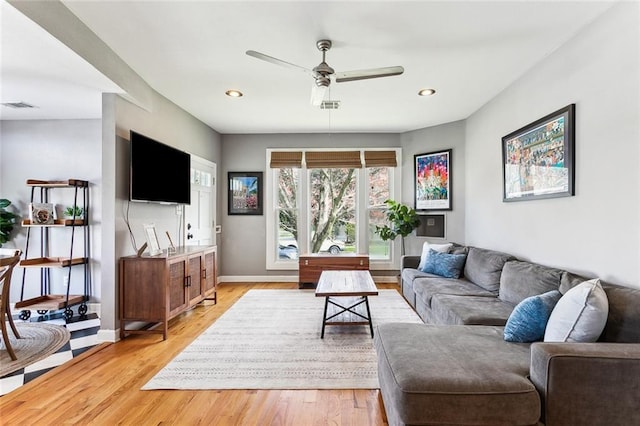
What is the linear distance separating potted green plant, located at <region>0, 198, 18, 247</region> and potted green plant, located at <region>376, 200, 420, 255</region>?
16.5ft

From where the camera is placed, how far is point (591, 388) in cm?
141

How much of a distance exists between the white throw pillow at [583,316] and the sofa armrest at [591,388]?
23cm

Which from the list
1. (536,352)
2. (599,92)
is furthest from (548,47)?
(536,352)

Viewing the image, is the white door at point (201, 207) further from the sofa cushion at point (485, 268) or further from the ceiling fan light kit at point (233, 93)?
the sofa cushion at point (485, 268)

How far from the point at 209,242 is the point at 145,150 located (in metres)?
2.19

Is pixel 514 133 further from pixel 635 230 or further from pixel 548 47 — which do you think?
pixel 635 230

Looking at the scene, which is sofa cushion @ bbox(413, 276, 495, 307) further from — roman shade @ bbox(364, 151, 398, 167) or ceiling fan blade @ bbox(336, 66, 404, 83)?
roman shade @ bbox(364, 151, 398, 167)

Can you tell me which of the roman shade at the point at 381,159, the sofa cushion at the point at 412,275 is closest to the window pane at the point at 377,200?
the roman shade at the point at 381,159

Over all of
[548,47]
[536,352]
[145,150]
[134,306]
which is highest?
[548,47]

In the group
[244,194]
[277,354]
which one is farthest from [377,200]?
[277,354]

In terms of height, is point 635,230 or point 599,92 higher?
point 599,92

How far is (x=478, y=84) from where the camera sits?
3.43 meters

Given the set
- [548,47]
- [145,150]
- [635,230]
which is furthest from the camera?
[145,150]

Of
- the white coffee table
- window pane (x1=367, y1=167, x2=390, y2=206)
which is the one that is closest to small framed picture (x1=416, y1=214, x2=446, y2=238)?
window pane (x1=367, y1=167, x2=390, y2=206)
